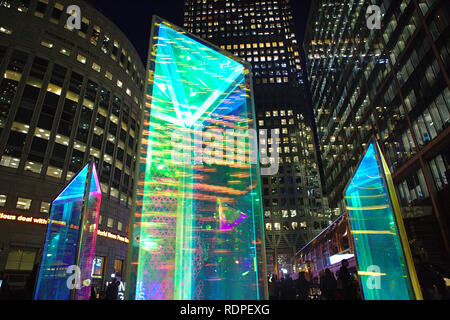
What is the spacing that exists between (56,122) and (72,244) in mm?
32866

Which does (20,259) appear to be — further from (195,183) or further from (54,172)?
(195,183)

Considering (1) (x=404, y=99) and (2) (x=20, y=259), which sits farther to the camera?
(2) (x=20, y=259)

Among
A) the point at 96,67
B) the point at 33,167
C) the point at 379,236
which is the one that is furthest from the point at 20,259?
the point at 379,236

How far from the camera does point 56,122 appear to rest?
105 feet

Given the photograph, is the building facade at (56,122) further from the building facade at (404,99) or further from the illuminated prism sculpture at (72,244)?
the building facade at (404,99)

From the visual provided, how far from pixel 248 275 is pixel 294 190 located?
69876mm

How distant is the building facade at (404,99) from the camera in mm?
19984

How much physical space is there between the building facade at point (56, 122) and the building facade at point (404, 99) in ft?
109

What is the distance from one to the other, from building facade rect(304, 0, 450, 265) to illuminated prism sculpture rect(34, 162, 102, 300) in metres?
17.5

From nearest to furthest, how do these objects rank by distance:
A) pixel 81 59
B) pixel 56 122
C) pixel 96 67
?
pixel 56 122, pixel 81 59, pixel 96 67

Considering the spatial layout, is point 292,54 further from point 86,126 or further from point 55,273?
point 55,273

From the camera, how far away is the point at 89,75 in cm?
3744

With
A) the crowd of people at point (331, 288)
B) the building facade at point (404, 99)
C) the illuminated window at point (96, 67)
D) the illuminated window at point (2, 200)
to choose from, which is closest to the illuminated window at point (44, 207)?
the illuminated window at point (2, 200)

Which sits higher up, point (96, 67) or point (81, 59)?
point (96, 67)
